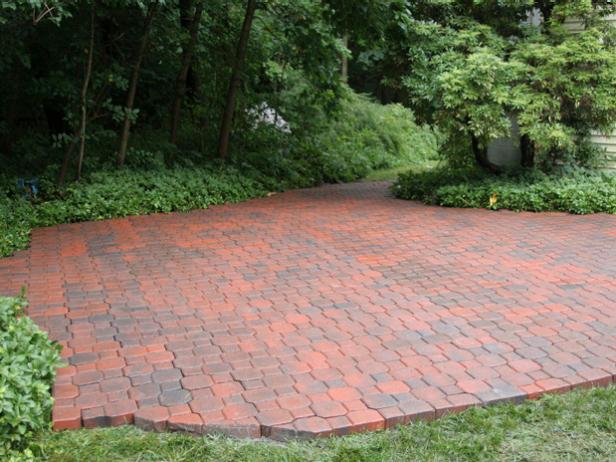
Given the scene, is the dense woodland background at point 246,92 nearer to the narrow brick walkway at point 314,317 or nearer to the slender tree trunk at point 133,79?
the slender tree trunk at point 133,79

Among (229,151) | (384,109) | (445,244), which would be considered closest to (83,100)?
(229,151)

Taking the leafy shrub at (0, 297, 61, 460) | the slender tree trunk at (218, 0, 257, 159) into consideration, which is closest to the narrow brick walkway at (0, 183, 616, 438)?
the leafy shrub at (0, 297, 61, 460)

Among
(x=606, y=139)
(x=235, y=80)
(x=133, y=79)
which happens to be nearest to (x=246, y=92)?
(x=235, y=80)

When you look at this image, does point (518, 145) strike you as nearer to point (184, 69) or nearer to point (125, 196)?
point (184, 69)

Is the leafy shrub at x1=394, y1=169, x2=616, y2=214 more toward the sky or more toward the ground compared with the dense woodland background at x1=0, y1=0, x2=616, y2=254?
more toward the ground

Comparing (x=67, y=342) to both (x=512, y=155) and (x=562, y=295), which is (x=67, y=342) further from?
(x=512, y=155)

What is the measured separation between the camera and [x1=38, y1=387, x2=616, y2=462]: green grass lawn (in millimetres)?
3000

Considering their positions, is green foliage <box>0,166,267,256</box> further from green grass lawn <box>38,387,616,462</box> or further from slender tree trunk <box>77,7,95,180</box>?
green grass lawn <box>38,387,616,462</box>

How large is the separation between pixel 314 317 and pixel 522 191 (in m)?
5.21

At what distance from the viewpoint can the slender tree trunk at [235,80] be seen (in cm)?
1085

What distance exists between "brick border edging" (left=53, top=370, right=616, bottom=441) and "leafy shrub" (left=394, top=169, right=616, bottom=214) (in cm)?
579

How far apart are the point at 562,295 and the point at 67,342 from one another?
143 inches

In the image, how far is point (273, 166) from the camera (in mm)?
11891

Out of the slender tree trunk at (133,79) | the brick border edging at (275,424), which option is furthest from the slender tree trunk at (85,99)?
the brick border edging at (275,424)
